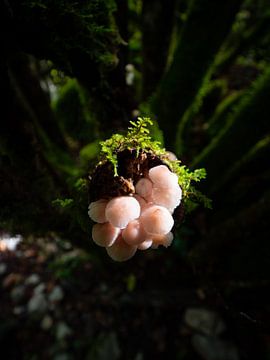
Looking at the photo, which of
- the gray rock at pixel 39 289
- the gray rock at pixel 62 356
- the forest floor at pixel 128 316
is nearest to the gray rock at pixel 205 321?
the forest floor at pixel 128 316

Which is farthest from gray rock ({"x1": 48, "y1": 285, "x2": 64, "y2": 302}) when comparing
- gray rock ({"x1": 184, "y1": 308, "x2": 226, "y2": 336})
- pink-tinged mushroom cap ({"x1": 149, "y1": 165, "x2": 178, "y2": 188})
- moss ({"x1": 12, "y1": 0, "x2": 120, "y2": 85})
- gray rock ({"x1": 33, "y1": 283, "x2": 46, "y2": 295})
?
pink-tinged mushroom cap ({"x1": 149, "y1": 165, "x2": 178, "y2": 188})

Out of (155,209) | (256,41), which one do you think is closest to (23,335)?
(155,209)

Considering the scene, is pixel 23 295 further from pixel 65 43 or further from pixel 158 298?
pixel 65 43

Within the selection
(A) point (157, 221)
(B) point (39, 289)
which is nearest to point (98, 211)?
(A) point (157, 221)

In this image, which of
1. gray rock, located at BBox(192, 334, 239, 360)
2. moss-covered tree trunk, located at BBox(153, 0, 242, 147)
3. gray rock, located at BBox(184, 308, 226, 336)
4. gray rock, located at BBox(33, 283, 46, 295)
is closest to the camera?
moss-covered tree trunk, located at BBox(153, 0, 242, 147)

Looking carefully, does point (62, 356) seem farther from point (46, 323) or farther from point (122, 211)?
point (122, 211)

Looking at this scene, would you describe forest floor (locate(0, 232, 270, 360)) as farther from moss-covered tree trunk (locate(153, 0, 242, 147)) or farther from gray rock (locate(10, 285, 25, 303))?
moss-covered tree trunk (locate(153, 0, 242, 147))
